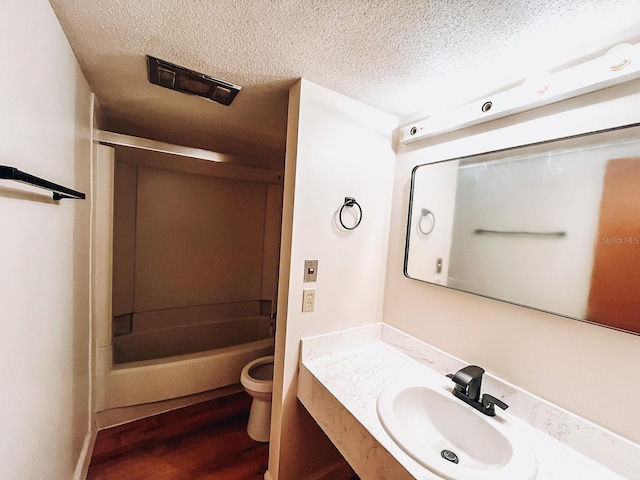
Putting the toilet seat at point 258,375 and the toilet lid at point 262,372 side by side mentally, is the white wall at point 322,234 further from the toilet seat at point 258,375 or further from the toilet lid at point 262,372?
the toilet lid at point 262,372

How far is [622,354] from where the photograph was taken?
807 millimetres

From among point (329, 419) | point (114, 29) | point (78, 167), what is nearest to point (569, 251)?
point (329, 419)

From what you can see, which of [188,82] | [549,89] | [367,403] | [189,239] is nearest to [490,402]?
[367,403]

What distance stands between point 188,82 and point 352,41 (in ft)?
2.79

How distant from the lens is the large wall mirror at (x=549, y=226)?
804 mm

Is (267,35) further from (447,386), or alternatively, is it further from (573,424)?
(573,424)

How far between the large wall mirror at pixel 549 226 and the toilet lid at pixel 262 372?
1493 millimetres

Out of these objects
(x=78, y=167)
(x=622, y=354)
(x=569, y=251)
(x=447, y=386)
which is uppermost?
(x=78, y=167)

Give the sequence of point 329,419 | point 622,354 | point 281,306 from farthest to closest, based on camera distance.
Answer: point 281,306 → point 329,419 → point 622,354

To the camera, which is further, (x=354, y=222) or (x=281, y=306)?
(x=354, y=222)

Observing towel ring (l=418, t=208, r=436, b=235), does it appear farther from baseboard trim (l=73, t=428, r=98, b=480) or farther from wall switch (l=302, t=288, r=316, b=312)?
baseboard trim (l=73, t=428, r=98, b=480)

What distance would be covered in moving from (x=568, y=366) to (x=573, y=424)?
20cm

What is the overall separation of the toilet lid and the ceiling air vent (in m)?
1.96

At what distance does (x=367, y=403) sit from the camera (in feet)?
3.41
